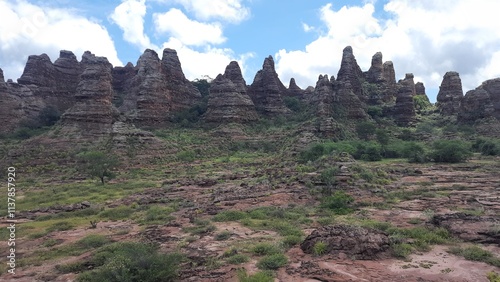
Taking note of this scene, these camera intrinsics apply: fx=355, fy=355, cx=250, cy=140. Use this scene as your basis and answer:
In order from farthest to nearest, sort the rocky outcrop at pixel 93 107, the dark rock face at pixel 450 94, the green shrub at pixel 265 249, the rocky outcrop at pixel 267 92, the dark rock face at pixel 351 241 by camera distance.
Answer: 1. the rocky outcrop at pixel 267 92
2. the dark rock face at pixel 450 94
3. the rocky outcrop at pixel 93 107
4. the green shrub at pixel 265 249
5. the dark rock face at pixel 351 241

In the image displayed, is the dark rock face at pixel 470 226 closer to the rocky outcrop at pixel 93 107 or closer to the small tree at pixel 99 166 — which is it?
the small tree at pixel 99 166

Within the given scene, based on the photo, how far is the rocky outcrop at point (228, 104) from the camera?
226 ft

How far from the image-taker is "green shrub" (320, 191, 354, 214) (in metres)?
20.3

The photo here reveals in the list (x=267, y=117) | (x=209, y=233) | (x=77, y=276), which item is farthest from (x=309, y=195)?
(x=267, y=117)

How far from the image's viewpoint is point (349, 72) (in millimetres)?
76125

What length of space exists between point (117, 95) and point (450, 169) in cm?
6497

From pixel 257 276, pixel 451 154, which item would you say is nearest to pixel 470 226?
pixel 257 276

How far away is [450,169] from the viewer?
Answer: 3750cm

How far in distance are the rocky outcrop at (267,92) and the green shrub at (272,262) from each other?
216 feet

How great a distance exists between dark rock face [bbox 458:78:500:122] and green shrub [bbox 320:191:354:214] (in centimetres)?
6163

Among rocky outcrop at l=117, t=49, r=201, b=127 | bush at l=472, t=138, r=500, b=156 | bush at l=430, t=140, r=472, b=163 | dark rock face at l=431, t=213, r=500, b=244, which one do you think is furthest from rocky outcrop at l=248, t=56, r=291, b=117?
dark rock face at l=431, t=213, r=500, b=244

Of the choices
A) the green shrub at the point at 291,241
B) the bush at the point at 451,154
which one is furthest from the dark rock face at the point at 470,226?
the bush at the point at 451,154

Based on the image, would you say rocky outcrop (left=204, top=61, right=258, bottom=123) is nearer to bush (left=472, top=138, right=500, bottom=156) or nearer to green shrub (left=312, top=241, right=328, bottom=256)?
bush (left=472, top=138, right=500, bottom=156)

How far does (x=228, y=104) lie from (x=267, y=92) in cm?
1353
